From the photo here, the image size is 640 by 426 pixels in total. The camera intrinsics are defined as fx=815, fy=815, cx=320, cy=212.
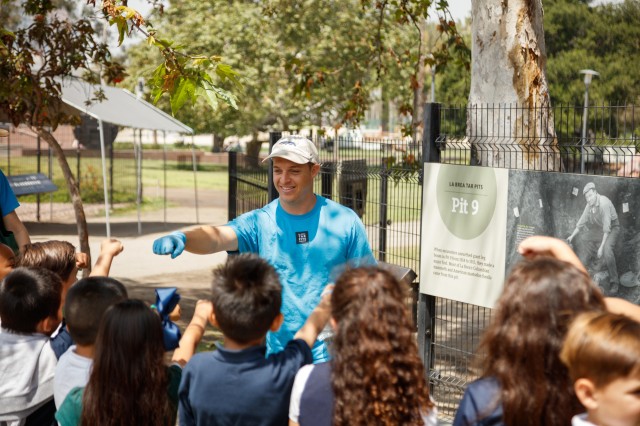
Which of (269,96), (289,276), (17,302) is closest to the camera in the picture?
(17,302)

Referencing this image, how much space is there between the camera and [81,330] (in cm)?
292

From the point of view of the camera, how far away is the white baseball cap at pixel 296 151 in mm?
4004

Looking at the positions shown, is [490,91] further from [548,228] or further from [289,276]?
[289,276]

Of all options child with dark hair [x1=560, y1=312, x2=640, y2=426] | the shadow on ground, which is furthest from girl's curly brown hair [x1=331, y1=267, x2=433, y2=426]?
the shadow on ground

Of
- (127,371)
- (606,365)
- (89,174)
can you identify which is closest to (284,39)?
(89,174)

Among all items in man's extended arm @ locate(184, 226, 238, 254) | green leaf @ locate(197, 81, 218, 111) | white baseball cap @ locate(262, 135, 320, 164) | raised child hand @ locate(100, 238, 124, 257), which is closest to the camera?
raised child hand @ locate(100, 238, 124, 257)

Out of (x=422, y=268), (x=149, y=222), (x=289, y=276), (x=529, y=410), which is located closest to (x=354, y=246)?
(x=289, y=276)

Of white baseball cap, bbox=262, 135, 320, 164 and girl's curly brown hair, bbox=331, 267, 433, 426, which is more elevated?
white baseball cap, bbox=262, 135, 320, 164

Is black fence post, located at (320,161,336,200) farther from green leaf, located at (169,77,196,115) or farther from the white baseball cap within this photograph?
the white baseball cap

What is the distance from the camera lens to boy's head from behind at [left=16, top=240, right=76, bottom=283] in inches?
141

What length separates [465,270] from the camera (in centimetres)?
598

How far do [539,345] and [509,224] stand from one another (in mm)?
3435

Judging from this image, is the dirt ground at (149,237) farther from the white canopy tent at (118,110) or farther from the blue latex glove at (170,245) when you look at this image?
the blue latex glove at (170,245)

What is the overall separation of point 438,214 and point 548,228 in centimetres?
95
